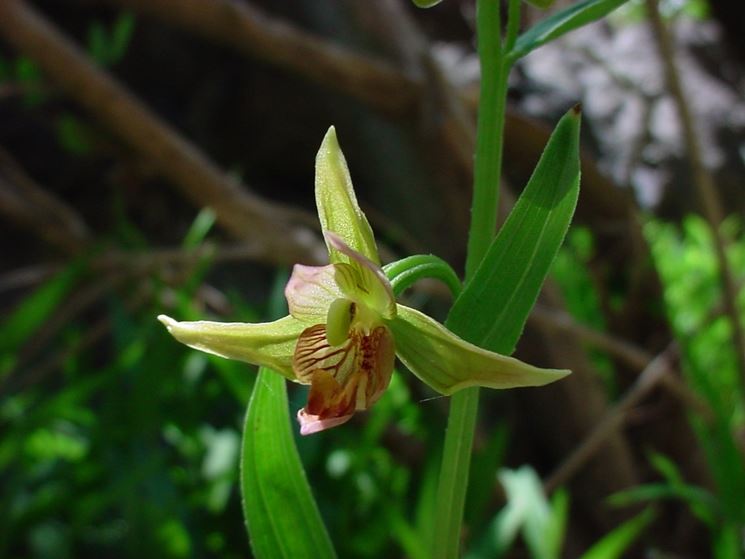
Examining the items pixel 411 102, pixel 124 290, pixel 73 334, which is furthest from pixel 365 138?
pixel 73 334

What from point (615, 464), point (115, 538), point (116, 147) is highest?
point (116, 147)

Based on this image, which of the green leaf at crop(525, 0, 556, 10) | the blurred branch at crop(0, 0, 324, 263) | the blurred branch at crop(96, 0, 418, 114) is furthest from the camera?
the blurred branch at crop(96, 0, 418, 114)

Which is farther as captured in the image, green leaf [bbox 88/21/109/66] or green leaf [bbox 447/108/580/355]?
green leaf [bbox 88/21/109/66]

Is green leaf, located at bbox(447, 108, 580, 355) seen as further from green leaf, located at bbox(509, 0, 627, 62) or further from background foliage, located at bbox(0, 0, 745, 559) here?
background foliage, located at bbox(0, 0, 745, 559)

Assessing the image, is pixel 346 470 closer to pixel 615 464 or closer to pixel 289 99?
pixel 615 464

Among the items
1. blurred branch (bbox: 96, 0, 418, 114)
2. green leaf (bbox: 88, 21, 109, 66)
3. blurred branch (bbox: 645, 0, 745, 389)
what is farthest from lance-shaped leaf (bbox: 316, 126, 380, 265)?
green leaf (bbox: 88, 21, 109, 66)

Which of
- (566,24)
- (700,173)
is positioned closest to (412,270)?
(566,24)

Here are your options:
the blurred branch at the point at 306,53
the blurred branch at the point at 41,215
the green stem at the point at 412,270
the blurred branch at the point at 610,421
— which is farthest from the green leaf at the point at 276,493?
the blurred branch at the point at 41,215
